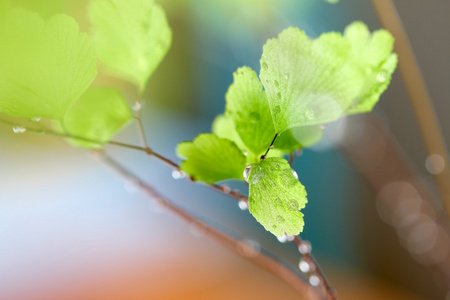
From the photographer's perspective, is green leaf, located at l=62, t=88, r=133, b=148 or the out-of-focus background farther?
the out-of-focus background

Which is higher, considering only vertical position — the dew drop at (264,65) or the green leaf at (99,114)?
the green leaf at (99,114)

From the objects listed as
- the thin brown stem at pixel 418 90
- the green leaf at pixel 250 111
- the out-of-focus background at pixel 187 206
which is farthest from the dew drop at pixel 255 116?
the out-of-focus background at pixel 187 206

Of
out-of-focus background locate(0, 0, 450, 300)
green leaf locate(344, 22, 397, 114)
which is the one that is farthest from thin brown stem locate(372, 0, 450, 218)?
out-of-focus background locate(0, 0, 450, 300)

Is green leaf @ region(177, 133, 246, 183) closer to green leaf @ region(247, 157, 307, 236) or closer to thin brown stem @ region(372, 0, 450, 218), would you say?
green leaf @ region(247, 157, 307, 236)

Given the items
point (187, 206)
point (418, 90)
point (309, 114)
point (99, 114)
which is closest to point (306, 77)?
point (309, 114)

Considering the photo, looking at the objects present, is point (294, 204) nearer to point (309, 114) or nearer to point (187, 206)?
point (309, 114)

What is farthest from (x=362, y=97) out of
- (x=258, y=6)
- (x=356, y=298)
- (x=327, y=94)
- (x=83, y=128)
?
(x=356, y=298)

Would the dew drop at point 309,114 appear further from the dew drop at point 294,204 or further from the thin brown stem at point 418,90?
the thin brown stem at point 418,90

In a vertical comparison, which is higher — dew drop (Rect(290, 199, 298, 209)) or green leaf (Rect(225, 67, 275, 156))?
green leaf (Rect(225, 67, 275, 156))
